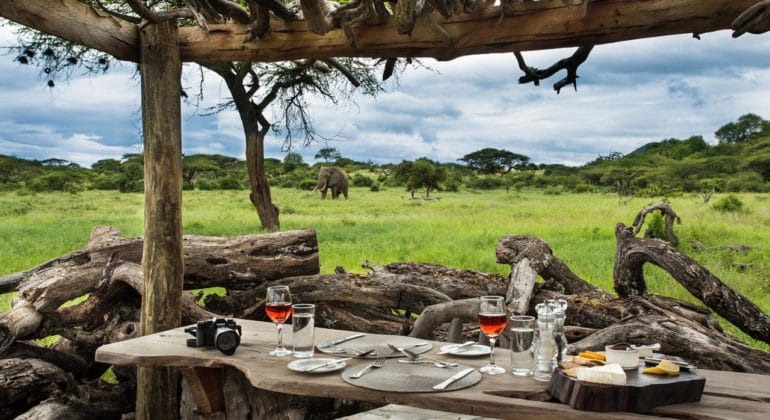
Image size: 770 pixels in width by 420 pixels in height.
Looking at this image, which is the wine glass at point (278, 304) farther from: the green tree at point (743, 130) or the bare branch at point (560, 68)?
the green tree at point (743, 130)

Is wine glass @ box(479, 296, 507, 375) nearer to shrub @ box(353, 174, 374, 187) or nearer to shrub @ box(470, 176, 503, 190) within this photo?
shrub @ box(470, 176, 503, 190)

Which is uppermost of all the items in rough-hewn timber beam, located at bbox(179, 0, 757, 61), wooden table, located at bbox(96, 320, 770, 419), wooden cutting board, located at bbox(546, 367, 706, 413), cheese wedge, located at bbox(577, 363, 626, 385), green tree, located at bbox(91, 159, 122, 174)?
rough-hewn timber beam, located at bbox(179, 0, 757, 61)

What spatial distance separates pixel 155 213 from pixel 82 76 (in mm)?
3014

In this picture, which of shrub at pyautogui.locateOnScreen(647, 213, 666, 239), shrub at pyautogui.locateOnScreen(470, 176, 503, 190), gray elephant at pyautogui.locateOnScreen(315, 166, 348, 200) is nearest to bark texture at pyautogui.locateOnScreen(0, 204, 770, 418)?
shrub at pyautogui.locateOnScreen(647, 213, 666, 239)

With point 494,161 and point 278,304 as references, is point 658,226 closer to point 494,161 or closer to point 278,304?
point 278,304

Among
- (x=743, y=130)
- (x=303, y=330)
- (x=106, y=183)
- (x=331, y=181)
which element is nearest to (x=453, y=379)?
(x=303, y=330)

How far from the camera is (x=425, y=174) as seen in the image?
43.9 feet

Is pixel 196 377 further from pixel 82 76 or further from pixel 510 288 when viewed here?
pixel 82 76

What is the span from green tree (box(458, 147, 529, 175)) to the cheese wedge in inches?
527

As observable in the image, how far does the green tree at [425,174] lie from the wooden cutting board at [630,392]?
37.1ft

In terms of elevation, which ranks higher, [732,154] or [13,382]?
[732,154]

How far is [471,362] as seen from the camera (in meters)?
2.42

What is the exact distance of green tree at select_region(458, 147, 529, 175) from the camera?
1547cm

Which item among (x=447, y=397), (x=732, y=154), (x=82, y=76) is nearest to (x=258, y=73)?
(x=82, y=76)
